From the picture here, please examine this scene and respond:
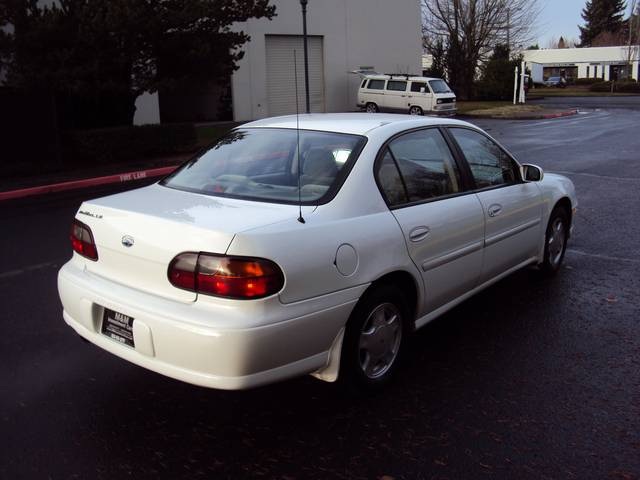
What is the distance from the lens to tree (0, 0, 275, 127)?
44.9 ft

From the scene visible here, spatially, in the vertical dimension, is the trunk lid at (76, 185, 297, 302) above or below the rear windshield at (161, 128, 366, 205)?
below

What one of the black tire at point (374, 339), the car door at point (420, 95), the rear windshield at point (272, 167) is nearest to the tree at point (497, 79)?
the car door at point (420, 95)

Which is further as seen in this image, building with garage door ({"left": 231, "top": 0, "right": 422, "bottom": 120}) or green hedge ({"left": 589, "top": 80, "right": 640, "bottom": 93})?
green hedge ({"left": 589, "top": 80, "right": 640, "bottom": 93})

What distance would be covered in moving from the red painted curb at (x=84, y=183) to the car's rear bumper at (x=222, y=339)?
30.0 ft

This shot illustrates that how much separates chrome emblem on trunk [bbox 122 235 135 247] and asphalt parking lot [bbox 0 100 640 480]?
0.91m

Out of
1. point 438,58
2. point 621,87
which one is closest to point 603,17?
point 621,87

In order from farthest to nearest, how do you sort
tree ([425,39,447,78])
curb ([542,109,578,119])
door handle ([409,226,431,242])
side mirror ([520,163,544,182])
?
tree ([425,39,447,78]) < curb ([542,109,578,119]) < side mirror ([520,163,544,182]) < door handle ([409,226,431,242])

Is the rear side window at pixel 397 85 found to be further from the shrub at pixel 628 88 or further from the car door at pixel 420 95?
the shrub at pixel 628 88

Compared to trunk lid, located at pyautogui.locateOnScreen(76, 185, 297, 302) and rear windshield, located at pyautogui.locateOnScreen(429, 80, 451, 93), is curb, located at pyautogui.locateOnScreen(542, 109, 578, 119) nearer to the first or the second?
rear windshield, located at pyautogui.locateOnScreen(429, 80, 451, 93)

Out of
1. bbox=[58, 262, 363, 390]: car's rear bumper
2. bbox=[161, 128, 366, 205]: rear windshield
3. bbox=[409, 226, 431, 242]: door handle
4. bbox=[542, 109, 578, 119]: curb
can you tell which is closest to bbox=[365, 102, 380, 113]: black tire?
bbox=[542, 109, 578, 119]: curb

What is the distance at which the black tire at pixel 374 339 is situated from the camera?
3498mm

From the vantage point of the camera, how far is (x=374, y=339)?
369cm

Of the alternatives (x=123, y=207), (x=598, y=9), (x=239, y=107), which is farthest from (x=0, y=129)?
(x=598, y=9)

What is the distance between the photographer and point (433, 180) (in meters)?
4.25
